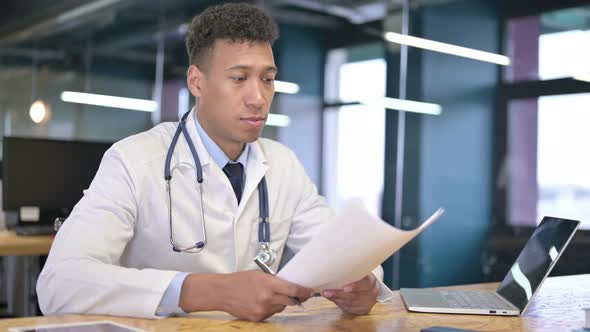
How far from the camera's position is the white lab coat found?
1.38 meters

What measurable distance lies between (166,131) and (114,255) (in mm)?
436

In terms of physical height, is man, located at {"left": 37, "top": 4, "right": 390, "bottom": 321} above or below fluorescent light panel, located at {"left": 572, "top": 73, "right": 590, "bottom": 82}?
below

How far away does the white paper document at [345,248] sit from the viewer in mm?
1140

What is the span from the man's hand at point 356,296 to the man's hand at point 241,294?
13 cm

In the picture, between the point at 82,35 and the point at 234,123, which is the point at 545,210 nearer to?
the point at 234,123

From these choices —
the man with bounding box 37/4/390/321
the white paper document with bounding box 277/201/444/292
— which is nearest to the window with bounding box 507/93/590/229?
the man with bounding box 37/4/390/321

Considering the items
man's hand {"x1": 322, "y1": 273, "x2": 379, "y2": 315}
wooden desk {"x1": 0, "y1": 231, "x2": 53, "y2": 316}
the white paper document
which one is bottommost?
wooden desk {"x1": 0, "y1": 231, "x2": 53, "y2": 316}

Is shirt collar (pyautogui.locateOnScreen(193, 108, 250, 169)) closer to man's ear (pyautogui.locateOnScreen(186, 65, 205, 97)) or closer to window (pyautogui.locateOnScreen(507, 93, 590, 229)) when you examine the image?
man's ear (pyautogui.locateOnScreen(186, 65, 205, 97))

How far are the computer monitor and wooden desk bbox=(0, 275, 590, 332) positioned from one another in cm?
210

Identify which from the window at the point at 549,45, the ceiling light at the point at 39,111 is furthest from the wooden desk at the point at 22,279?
the ceiling light at the point at 39,111

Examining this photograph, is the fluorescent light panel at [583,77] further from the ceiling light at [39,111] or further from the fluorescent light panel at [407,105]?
the ceiling light at [39,111]

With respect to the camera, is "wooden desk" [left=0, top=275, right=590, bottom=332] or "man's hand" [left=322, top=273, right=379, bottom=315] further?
"man's hand" [left=322, top=273, right=379, bottom=315]

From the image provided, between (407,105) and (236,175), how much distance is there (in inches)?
117

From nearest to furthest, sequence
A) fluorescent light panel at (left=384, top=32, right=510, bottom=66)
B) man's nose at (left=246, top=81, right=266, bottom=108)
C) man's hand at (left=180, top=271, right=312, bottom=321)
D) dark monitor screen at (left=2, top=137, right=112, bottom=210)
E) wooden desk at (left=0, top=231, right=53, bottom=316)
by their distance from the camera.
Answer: man's hand at (left=180, top=271, right=312, bottom=321) → man's nose at (left=246, top=81, right=266, bottom=108) → wooden desk at (left=0, top=231, right=53, bottom=316) → dark monitor screen at (left=2, top=137, right=112, bottom=210) → fluorescent light panel at (left=384, top=32, right=510, bottom=66)
